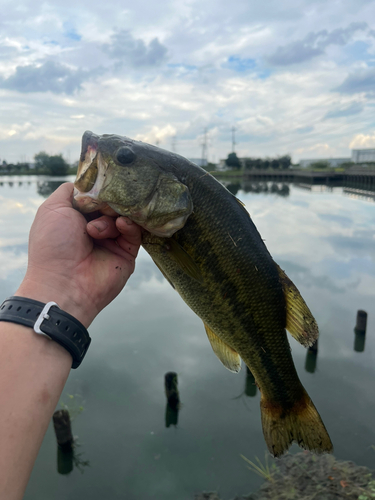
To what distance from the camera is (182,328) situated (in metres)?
11.2

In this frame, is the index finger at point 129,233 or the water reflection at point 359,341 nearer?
the index finger at point 129,233

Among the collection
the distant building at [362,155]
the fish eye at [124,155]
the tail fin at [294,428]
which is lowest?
the tail fin at [294,428]

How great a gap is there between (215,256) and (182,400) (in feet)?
22.4

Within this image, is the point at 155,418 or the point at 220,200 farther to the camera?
the point at 155,418

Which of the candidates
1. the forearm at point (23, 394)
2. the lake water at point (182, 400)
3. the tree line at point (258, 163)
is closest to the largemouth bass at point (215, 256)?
the forearm at point (23, 394)

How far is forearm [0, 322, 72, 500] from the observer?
4.42ft

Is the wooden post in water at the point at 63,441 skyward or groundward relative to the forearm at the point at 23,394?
groundward

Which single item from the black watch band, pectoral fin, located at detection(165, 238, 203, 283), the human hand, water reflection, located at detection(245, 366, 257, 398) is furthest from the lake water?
the black watch band

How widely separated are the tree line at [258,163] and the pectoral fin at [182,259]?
9270 cm

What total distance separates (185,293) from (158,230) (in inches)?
19.4

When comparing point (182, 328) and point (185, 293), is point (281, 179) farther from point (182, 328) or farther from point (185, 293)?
point (185, 293)

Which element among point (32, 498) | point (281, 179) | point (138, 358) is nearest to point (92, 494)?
point (32, 498)

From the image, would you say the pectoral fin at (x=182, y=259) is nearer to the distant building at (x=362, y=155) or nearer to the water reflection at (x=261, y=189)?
the water reflection at (x=261, y=189)

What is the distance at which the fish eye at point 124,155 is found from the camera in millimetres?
2242
